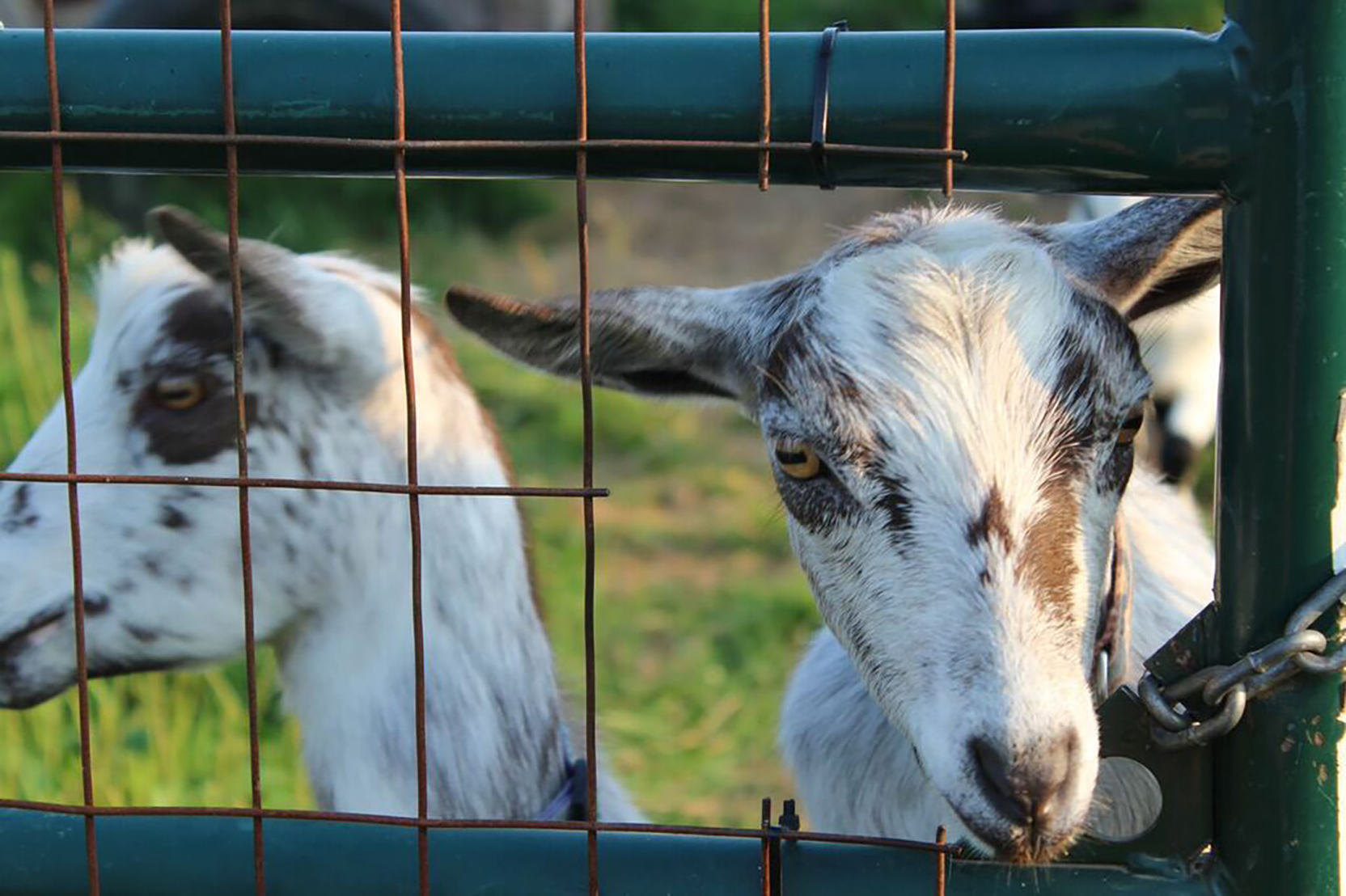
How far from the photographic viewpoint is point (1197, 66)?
1.51 meters

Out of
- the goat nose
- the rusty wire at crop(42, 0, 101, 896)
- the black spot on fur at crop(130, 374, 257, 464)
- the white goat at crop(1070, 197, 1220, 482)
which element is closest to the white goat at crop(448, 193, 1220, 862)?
the goat nose

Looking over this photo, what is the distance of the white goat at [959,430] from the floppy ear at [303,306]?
70 centimetres

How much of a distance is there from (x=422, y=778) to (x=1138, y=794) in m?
0.74

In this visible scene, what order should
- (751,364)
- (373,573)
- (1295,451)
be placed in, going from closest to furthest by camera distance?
(1295,451) → (751,364) → (373,573)

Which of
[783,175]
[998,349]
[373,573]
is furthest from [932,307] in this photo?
[373,573]

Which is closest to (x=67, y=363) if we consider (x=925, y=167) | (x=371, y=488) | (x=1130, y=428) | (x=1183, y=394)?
(x=371, y=488)

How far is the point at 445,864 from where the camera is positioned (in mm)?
1724

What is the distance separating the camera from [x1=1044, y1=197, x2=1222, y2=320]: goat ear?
202cm

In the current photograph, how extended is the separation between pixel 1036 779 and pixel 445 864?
0.62 metres

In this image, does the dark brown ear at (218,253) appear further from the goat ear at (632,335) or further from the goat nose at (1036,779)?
the goat nose at (1036,779)

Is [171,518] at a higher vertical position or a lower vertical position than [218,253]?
lower

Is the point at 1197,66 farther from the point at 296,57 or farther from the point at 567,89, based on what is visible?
the point at 296,57

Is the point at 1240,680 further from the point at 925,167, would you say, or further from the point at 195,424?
the point at 195,424

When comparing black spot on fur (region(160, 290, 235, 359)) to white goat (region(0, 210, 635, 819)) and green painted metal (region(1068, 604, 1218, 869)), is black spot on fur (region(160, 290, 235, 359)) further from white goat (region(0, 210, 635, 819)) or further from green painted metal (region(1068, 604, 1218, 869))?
green painted metal (region(1068, 604, 1218, 869))
